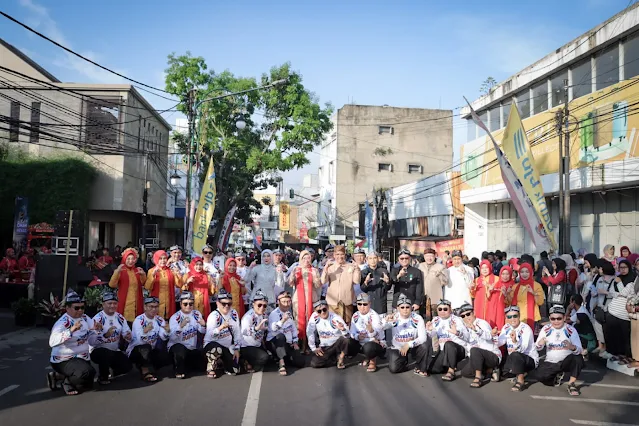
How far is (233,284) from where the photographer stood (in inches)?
359

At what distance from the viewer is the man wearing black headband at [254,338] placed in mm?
7562

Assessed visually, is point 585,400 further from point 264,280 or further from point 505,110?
point 505,110

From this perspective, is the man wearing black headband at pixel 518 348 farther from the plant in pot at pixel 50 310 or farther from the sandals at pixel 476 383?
the plant in pot at pixel 50 310

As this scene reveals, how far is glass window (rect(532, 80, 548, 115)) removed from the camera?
64.9 ft

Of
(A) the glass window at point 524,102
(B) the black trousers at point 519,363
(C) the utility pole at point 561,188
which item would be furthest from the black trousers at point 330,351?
(A) the glass window at point 524,102

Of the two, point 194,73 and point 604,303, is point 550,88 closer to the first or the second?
point 604,303

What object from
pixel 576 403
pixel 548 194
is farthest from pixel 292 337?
pixel 548 194

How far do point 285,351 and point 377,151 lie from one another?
3568 cm

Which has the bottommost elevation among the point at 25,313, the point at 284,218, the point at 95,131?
the point at 25,313

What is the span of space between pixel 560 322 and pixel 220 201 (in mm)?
22726

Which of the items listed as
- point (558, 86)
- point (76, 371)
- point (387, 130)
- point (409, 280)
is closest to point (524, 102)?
point (558, 86)

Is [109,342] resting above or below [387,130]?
below

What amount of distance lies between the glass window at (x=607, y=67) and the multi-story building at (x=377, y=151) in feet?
82.1

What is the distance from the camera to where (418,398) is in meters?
6.48
